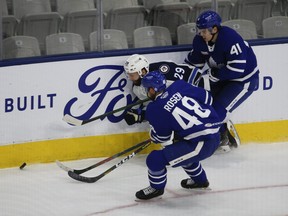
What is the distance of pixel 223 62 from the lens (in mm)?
7004

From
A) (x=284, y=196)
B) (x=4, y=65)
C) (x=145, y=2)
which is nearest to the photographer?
(x=284, y=196)

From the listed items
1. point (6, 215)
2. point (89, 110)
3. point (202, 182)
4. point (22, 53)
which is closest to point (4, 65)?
point (22, 53)

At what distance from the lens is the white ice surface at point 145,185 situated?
6.07 metres

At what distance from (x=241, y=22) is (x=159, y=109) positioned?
1.84m

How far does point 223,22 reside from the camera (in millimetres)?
7438

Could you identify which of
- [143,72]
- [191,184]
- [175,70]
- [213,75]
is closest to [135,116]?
[143,72]

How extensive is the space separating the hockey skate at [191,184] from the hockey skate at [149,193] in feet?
0.93

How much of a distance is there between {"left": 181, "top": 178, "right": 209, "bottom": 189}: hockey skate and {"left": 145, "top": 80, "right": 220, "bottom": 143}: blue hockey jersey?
51cm

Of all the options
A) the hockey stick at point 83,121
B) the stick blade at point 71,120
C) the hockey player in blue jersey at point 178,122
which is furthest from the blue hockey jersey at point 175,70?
the hockey player in blue jersey at point 178,122

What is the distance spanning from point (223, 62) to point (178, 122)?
1.23m

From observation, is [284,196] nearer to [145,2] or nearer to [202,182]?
[202,182]

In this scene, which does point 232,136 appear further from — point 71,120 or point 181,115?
point 181,115

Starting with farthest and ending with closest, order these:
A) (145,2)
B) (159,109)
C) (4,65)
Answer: (145,2), (4,65), (159,109)

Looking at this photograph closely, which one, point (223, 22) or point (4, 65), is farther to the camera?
point (223, 22)
